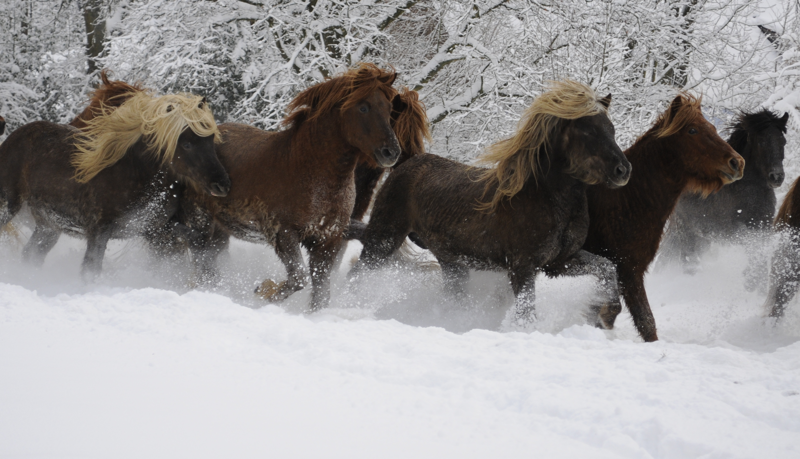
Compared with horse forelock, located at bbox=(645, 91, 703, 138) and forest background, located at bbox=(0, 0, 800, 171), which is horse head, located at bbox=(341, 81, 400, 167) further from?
forest background, located at bbox=(0, 0, 800, 171)

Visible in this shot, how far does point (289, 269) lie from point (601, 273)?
241 cm

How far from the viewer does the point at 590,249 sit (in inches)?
212

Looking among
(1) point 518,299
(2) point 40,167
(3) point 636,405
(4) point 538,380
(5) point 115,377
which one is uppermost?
(3) point 636,405

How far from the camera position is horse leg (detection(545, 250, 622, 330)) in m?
5.04

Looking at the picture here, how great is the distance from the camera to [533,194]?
5.15 m

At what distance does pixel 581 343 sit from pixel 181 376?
2200mm

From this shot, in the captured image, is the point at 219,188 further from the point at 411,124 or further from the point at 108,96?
the point at 108,96

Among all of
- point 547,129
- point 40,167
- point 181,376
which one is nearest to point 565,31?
point 547,129

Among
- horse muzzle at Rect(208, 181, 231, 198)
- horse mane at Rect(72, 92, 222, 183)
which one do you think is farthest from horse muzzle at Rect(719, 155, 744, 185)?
horse mane at Rect(72, 92, 222, 183)

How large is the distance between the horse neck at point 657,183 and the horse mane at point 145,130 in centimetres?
357

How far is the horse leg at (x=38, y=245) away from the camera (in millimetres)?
6562

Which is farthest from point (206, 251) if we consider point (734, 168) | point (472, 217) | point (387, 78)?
point (734, 168)

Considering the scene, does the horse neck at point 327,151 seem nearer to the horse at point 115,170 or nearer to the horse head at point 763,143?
the horse at point 115,170

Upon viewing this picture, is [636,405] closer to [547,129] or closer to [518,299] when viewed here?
[518,299]
